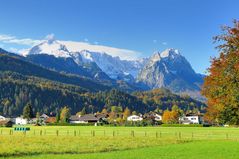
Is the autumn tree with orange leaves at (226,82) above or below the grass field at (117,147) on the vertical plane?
above

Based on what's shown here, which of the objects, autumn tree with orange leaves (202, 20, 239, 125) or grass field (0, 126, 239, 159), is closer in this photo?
autumn tree with orange leaves (202, 20, 239, 125)

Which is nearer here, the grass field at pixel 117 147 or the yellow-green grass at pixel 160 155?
the yellow-green grass at pixel 160 155

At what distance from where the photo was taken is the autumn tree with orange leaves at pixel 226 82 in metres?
36.3

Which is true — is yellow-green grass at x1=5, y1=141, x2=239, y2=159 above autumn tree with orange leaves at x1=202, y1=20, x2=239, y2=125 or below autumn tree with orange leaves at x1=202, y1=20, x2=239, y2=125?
below

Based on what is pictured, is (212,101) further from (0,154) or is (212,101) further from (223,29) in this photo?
(0,154)

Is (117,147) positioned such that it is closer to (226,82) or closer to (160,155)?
(160,155)

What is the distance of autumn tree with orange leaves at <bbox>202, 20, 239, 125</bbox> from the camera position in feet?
119

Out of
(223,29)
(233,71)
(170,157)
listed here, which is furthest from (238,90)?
(170,157)

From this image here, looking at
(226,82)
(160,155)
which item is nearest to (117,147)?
(160,155)

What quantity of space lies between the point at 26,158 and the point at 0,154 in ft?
18.1

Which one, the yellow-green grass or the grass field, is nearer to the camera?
the yellow-green grass

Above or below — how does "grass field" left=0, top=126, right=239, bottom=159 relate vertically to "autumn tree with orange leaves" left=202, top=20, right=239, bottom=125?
below

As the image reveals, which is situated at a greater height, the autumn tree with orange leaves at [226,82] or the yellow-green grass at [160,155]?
the autumn tree with orange leaves at [226,82]

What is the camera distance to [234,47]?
37875 mm
